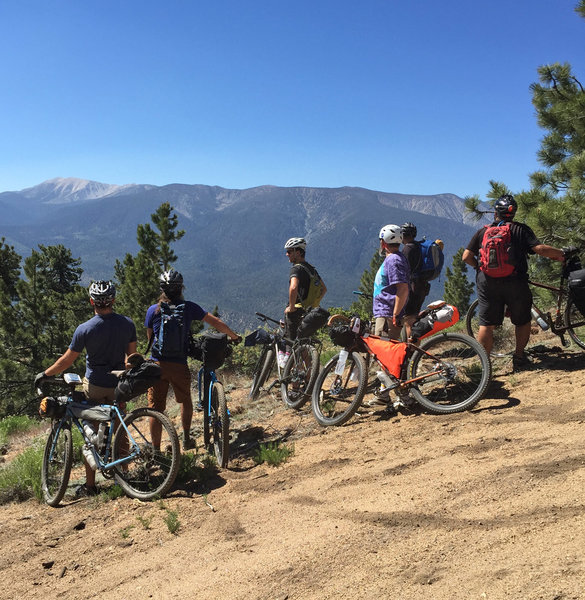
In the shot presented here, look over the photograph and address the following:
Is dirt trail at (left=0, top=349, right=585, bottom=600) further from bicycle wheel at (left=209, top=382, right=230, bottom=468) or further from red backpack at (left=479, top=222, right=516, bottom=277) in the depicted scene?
red backpack at (left=479, top=222, right=516, bottom=277)

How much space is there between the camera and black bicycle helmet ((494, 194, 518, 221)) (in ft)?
20.5

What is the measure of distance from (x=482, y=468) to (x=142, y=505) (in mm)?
3311

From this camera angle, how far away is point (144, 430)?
5332 mm

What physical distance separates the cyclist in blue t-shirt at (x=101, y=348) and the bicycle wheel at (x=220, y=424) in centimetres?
109

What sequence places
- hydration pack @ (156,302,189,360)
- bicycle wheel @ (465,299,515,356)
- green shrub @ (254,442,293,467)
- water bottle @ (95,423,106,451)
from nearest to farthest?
water bottle @ (95,423,106,451) → green shrub @ (254,442,293,467) → hydration pack @ (156,302,189,360) → bicycle wheel @ (465,299,515,356)

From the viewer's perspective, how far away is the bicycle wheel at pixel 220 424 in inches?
228

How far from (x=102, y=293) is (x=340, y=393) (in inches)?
125

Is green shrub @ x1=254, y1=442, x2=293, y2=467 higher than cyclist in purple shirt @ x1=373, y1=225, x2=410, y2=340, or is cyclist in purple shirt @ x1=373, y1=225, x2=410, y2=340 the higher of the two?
cyclist in purple shirt @ x1=373, y1=225, x2=410, y2=340

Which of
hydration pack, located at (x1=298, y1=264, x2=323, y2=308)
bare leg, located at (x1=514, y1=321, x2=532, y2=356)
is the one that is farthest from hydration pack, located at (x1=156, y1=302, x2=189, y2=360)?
bare leg, located at (x1=514, y1=321, x2=532, y2=356)

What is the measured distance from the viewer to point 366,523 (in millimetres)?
3918

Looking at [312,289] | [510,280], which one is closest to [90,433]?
[312,289]

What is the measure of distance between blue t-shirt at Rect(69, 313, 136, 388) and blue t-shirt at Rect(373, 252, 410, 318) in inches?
125

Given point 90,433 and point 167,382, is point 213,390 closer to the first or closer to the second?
point 167,382

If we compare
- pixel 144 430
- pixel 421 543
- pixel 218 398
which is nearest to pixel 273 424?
pixel 218 398
